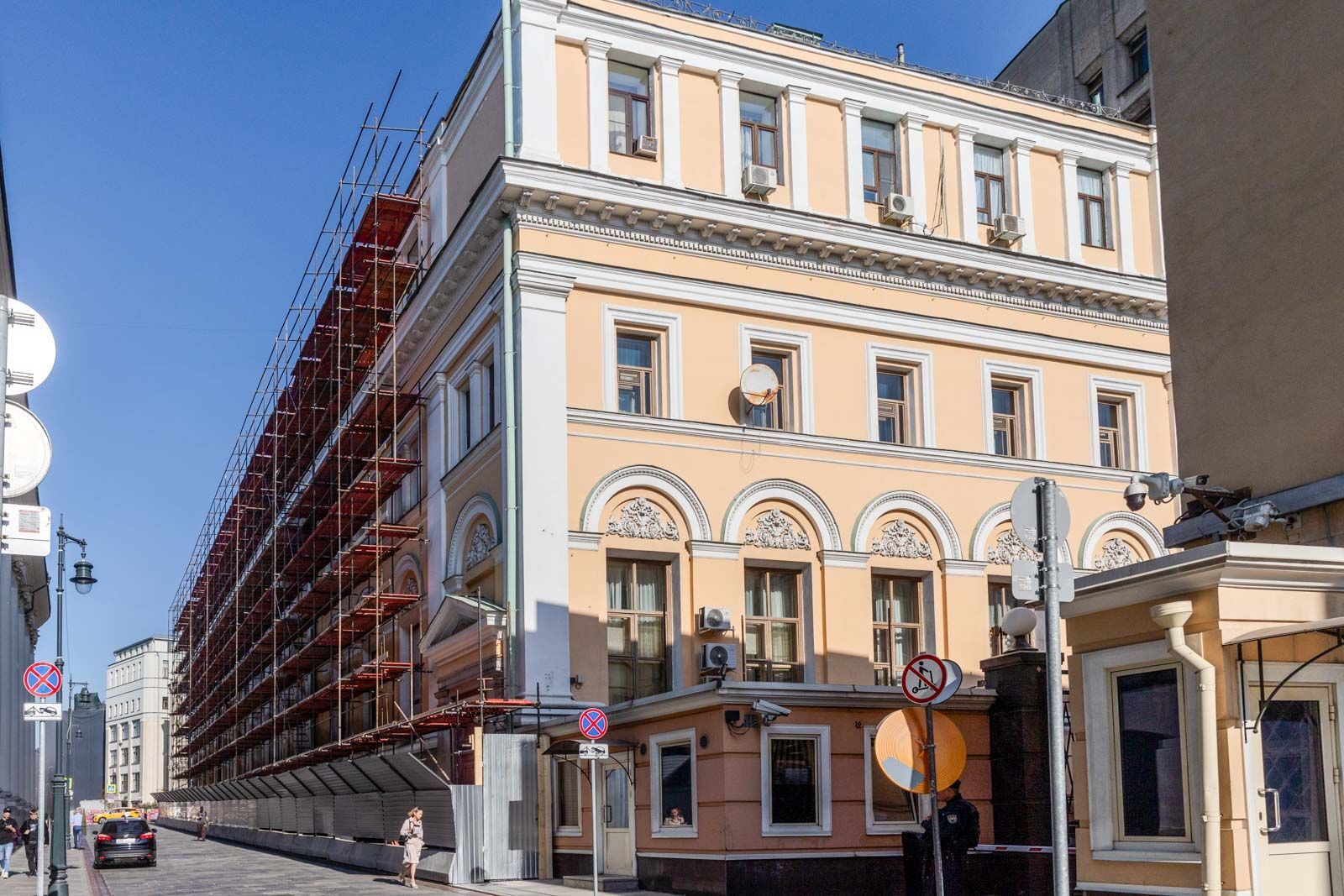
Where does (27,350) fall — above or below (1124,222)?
below

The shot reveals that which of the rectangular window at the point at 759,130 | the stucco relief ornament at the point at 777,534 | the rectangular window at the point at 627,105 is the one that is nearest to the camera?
the stucco relief ornament at the point at 777,534

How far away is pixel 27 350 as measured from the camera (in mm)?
8812

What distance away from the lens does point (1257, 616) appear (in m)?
12.9

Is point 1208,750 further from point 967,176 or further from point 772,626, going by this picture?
point 967,176

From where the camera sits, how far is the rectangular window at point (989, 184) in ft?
118

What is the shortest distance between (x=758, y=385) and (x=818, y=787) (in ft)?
35.7

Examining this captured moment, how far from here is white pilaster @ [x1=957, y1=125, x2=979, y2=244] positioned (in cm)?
3538

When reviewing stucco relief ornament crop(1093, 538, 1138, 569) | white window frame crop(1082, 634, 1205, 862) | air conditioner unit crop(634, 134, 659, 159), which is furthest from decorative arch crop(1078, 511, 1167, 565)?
white window frame crop(1082, 634, 1205, 862)

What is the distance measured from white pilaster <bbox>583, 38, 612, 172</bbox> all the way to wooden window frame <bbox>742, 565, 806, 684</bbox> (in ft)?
28.9

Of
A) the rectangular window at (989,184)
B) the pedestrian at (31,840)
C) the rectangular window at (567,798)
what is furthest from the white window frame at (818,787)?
the pedestrian at (31,840)

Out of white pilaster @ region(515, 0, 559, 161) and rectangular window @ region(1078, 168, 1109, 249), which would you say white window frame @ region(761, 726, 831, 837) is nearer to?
white pilaster @ region(515, 0, 559, 161)

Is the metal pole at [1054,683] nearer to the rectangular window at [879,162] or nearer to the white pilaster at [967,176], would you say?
the rectangular window at [879,162]

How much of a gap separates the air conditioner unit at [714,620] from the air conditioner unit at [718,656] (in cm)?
34

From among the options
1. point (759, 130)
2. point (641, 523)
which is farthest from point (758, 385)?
point (759, 130)
